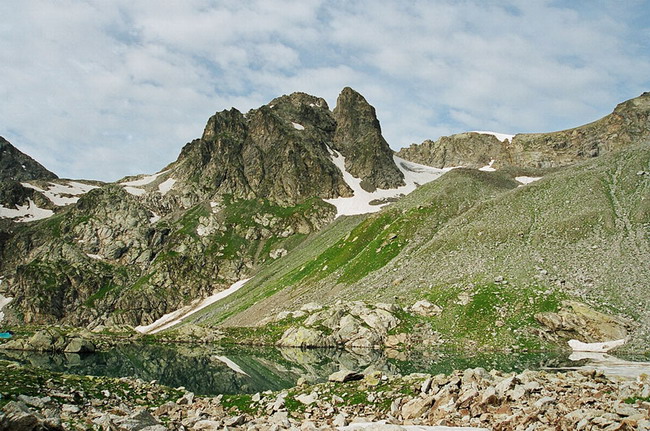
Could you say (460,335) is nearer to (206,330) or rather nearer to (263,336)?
(263,336)

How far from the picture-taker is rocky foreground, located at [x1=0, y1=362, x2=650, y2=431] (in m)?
15.3

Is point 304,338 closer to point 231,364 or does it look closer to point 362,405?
point 231,364

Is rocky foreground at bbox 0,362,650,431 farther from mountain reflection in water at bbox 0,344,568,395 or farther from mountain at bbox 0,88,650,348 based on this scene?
mountain at bbox 0,88,650,348

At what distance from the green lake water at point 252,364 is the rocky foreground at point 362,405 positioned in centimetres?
1191

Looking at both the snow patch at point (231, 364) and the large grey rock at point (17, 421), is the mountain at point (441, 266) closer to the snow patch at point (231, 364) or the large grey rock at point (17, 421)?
the snow patch at point (231, 364)

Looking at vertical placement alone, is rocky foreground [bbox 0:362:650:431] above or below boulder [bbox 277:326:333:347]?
above

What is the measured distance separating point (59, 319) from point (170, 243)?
52882 mm

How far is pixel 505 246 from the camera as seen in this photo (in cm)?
8375

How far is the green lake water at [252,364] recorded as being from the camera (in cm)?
4156

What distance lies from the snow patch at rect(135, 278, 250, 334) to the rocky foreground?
12932 centimetres

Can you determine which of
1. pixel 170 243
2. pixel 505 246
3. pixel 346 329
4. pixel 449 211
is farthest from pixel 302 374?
pixel 170 243

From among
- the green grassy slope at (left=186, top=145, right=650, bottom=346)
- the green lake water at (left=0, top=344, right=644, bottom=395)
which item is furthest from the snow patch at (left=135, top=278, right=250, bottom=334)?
the green lake water at (left=0, top=344, right=644, bottom=395)

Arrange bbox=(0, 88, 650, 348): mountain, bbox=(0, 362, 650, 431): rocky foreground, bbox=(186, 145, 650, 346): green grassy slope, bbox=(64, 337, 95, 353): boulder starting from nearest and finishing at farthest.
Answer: bbox=(0, 362, 650, 431): rocky foreground
bbox=(186, 145, 650, 346): green grassy slope
bbox=(0, 88, 650, 348): mountain
bbox=(64, 337, 95, 353): boulder

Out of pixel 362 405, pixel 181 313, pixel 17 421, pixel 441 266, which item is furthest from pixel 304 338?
pixel 181 313
